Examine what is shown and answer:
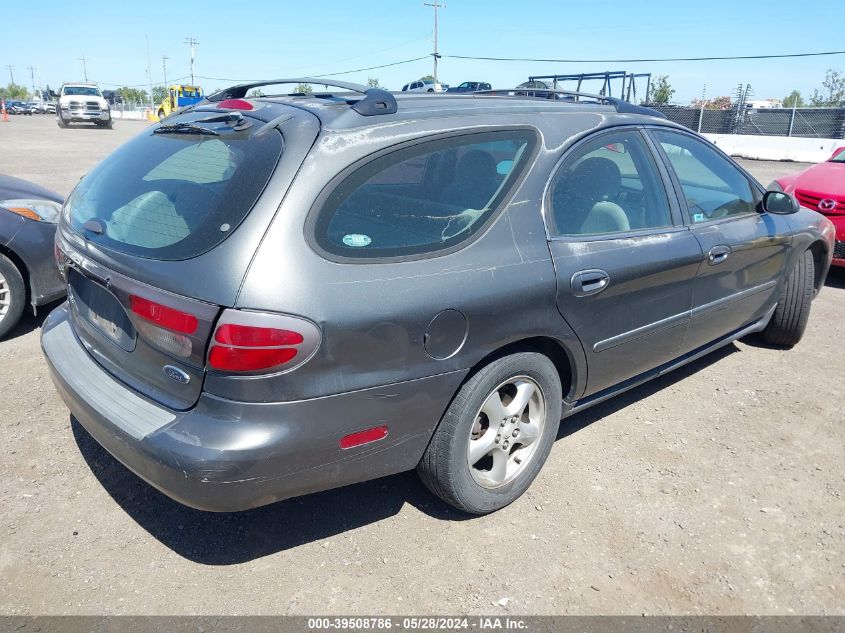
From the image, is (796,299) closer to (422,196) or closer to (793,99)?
(422,196)

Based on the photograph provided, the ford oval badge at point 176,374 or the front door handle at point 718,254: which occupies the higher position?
the front door handle at point 718,254

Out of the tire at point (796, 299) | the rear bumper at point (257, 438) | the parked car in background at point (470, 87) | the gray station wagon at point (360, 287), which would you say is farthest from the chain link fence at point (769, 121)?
the rear bumper at point (257, 438)

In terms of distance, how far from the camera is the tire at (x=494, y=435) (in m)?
2.64

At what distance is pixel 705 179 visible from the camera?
400cm

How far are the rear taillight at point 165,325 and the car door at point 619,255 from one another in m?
1.51

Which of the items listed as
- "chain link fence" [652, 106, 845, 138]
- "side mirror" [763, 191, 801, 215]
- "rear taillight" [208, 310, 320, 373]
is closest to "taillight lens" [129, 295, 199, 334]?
"rear taillight" [208, 310, 320, 373]

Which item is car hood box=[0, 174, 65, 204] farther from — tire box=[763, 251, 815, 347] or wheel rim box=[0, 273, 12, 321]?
tire box=[763, 251, 815, 347]

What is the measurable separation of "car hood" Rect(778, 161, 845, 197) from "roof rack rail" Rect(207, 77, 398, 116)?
18.6 ft

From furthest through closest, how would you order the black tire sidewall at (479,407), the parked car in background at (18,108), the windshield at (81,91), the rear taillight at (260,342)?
the parked car in background at (18,108) < the windshield at (81,91) < the black tire sidewall at (479,407) < the rear taillight at (260,342)

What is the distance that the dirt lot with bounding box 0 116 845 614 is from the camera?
96.9 inches

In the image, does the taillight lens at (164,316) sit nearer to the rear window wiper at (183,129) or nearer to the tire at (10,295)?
the rear window wiper at (183,129)

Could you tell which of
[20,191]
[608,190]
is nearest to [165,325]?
[608,190]

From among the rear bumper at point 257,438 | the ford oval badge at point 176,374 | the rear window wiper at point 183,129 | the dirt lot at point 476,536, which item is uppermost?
the rear window wiper at point 183,129

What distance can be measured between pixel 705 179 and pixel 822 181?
3820 millimetres
